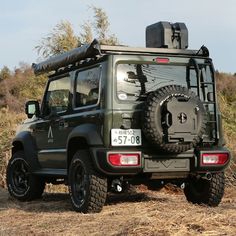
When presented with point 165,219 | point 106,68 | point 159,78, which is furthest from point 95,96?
point 165,219

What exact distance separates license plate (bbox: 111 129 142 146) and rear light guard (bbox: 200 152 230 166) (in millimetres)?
916

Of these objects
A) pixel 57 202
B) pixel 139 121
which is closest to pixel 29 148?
pixel 57 202

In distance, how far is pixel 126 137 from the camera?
675 centimetres

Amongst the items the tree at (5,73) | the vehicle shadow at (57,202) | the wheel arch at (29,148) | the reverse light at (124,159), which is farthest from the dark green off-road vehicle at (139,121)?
the tree at (5,73)

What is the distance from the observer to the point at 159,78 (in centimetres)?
719

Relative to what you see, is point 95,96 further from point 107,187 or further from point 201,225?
point 201,225

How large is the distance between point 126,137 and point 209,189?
1575mm

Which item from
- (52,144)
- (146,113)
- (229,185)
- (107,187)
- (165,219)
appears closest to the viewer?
(165,219)

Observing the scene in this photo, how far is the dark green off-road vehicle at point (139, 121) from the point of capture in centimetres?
670

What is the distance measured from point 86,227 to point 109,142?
1.20 metres

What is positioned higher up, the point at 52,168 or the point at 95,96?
the point at 95,96

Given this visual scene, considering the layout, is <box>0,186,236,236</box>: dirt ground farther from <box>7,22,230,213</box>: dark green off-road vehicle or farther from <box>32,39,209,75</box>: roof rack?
<box>32,39,209,75</box>: roof rack

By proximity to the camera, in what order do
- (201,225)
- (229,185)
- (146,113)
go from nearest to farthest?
1. (201,225)
2. (146,113)
3. (229,185)

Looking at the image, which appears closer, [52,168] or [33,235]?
[33,235]
